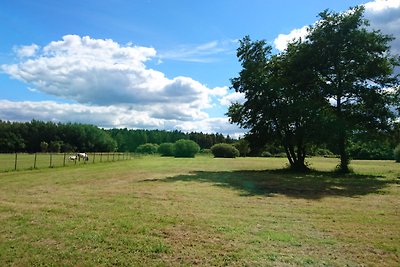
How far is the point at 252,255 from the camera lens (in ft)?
23.1

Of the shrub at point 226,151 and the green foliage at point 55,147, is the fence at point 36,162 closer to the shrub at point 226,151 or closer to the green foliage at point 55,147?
the shrub at point 226,151

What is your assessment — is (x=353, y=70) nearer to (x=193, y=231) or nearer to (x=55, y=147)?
(x=193, y=231)

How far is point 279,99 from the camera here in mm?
34281

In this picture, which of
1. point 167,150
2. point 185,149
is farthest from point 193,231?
point 167,150

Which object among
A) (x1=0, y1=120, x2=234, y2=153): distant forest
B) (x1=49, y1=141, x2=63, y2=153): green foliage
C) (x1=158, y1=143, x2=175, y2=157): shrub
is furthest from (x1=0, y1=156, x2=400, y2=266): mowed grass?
(x1=0, y1=120, x2=234, y2=153): distant forest

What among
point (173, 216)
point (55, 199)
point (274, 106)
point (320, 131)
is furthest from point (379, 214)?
point (274, 106)

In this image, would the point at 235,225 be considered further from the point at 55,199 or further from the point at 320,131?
the point at 320,131

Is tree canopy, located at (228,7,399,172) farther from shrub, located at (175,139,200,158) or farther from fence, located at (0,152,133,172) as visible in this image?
shrub, located at (175,139,200,158)

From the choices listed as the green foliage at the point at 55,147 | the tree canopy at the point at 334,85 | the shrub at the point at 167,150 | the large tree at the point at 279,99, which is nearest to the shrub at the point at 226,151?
the shrub at the point at 167,150

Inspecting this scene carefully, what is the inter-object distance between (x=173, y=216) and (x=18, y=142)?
4352 inches

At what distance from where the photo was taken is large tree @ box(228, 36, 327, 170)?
30.5 m

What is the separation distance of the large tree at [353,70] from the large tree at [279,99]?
4.27 ft

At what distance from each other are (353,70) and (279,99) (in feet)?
22.9

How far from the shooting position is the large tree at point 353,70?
28.7 meters
